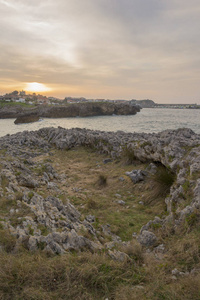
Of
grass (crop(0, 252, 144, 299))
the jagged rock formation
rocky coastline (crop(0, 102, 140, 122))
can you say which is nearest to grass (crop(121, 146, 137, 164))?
the jagged rock formation

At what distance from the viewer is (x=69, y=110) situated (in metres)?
83.7

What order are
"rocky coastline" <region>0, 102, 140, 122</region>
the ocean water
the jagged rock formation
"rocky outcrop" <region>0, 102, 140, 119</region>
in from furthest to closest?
"rocky outcrop" <region>0, 102, 140, 119</region>, "rocky coastline" <region>0, 102, 140, 122</region>, the ocean water, the jagged rock formation

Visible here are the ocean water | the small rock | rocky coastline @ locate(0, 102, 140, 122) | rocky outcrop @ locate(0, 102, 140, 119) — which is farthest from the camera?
→ rocky outcrop @ locate(0, 102, 140, 119)

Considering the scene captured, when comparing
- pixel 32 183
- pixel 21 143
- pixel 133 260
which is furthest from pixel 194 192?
pixel 21 143

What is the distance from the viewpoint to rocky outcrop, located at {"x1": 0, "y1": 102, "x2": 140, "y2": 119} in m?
73.4

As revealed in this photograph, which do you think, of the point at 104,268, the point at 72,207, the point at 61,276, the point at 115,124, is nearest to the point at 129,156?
the point at 72,207

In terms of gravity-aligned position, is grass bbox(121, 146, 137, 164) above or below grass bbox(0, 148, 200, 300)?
above

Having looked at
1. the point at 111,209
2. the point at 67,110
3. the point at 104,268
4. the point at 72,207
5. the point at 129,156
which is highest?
the point at 67,110

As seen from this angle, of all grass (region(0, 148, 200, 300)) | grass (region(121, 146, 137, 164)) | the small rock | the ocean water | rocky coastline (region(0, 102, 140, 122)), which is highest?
rocky coastline (region(0, 102, 140, 122))

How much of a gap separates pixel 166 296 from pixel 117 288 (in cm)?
67

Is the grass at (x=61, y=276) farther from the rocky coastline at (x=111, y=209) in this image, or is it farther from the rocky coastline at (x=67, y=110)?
the rocky coastline at (x=67, y=110)

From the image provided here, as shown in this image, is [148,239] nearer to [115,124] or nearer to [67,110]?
[115,124]

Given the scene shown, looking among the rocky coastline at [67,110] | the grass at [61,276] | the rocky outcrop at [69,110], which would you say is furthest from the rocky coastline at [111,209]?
the rocky outcrop at [69,110]

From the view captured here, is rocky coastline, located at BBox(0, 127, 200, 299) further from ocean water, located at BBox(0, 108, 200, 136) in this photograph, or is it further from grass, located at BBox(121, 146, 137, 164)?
ocean water, located at BBox(0, 108, 200, 136)
